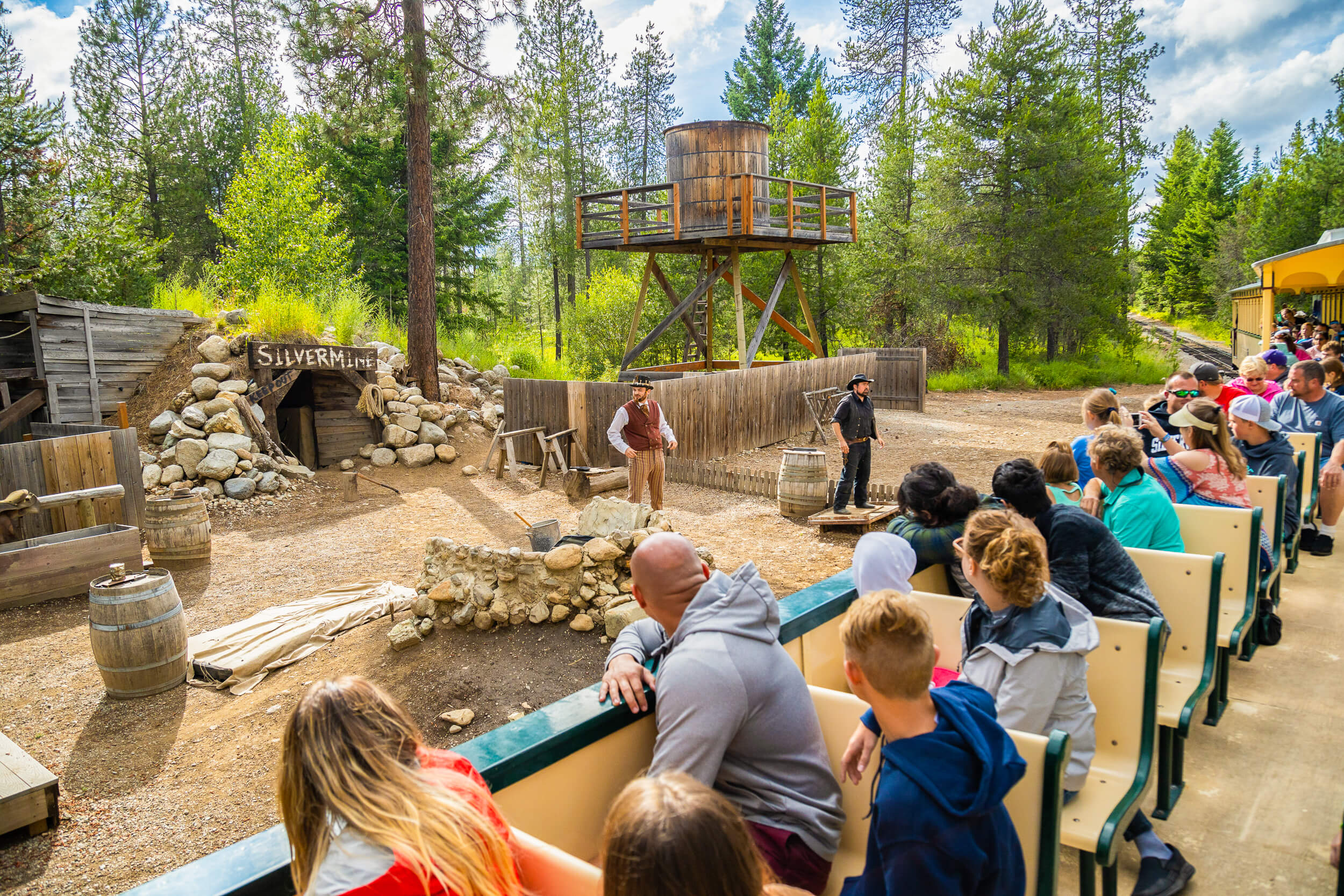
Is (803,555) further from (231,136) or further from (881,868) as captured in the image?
(231,136)

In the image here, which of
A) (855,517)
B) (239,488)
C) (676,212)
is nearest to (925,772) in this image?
(855,517)

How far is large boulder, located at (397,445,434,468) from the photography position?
15.2m

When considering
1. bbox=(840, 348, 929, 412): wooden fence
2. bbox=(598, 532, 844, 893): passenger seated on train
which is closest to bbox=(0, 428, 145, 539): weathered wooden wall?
bbox=(598, 532, 844, 893): passenger seated on train

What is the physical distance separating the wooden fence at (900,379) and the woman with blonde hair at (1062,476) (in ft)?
60.7

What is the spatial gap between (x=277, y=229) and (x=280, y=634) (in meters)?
18.4

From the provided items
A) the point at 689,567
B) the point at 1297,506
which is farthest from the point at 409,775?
the point at 1297,506

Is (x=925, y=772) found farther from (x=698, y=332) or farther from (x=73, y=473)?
(x=698, y=332)

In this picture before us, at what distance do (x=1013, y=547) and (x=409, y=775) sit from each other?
1996 mm

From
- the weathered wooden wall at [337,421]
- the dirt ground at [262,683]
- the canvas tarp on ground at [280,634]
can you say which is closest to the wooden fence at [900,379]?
the dirt ground at [262,683]

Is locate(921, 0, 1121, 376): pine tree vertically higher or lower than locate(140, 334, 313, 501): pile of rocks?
higher

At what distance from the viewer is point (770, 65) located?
1500 inches

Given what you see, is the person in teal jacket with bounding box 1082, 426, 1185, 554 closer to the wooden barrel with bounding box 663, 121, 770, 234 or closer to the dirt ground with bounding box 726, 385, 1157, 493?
the dirt ground with bounding box 726, 385, 1157, 493

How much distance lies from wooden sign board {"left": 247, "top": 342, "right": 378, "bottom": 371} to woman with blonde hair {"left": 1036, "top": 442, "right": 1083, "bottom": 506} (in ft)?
44.6

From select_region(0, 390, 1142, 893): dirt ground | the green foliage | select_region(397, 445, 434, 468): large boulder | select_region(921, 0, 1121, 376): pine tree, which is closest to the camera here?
select_region(0, 390, 1142, 893): dirt ground
